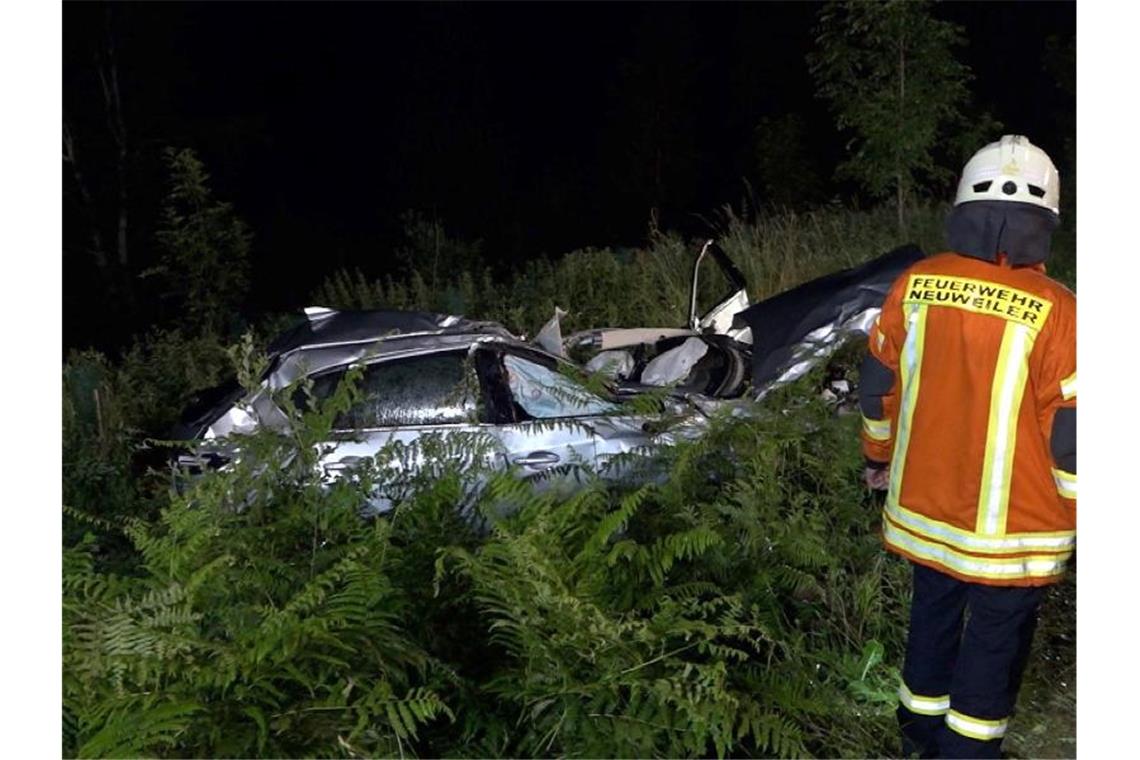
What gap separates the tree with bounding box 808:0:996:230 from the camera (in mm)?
12945

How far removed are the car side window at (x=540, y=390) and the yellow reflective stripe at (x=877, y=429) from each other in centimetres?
193

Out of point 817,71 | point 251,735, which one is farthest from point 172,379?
point 817,71

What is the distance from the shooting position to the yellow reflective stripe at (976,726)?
347 cm

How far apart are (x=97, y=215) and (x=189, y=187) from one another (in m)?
11.2

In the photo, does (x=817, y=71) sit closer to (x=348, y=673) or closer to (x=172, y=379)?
(x=172, y=379)

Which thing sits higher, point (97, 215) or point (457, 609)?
point (97, 215)

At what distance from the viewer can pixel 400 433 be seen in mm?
5590

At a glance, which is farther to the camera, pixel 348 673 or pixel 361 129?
pixel 361 129

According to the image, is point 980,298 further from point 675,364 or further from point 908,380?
point 675,364

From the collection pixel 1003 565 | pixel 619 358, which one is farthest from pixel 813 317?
pixel 1003 565

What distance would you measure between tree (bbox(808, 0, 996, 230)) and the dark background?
20.1 ft

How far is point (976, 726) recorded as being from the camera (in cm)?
347

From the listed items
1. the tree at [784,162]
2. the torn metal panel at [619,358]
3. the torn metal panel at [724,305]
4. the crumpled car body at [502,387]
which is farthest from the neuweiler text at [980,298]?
the tree at [784,162]

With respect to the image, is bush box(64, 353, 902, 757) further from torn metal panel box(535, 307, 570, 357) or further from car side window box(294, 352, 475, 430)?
torn metal panel box(535, 307, 570, 357)
